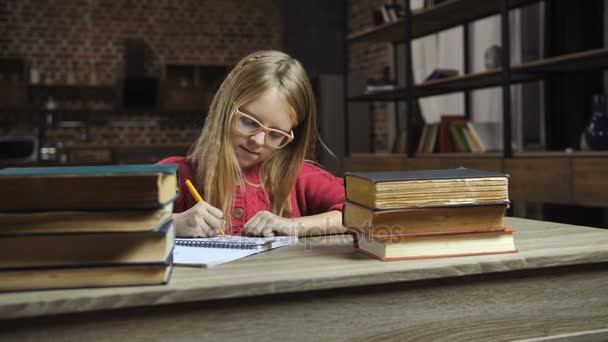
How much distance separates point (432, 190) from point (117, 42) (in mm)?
7555

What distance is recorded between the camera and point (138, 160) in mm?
6145

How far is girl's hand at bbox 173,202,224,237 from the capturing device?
956mm

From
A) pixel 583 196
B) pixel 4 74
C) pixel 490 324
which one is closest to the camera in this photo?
pixel 490 324

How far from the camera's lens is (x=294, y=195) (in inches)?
55.5

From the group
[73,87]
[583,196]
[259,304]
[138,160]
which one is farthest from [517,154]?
[73,87]

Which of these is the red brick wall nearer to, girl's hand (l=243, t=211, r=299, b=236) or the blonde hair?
the blonde hair

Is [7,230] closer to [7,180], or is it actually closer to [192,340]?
[7,180]

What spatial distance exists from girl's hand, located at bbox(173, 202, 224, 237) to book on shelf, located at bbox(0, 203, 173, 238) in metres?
0.36

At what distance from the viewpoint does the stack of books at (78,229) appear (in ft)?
1.92

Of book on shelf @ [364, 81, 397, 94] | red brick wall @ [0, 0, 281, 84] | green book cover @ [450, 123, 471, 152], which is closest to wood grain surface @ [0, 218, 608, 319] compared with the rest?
green book cover @ [450, 123, 471, 152]

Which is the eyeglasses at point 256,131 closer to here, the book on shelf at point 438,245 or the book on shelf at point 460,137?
the book on shelf at point 438,245

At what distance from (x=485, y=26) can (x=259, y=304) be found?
436cm

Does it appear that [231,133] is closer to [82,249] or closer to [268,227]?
[268,227]

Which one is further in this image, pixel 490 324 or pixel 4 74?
pixel 4 74
